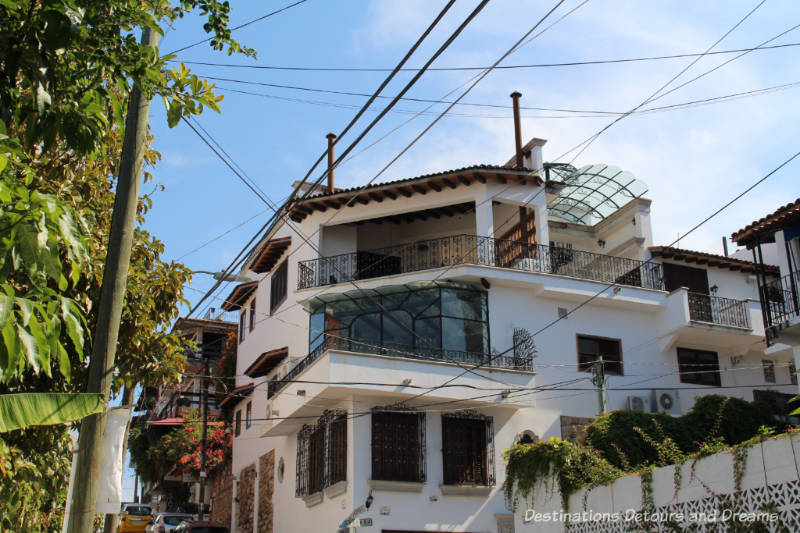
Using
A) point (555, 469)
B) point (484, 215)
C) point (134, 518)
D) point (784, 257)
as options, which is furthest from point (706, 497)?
point (134, 518)

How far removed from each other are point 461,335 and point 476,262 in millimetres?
2696

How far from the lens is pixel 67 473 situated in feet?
33.2

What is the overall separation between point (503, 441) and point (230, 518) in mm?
14657

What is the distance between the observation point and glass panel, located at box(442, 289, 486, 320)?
2575cm

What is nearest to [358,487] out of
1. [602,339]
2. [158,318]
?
[602,339]

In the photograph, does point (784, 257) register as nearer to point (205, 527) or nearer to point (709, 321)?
point (709, 321)

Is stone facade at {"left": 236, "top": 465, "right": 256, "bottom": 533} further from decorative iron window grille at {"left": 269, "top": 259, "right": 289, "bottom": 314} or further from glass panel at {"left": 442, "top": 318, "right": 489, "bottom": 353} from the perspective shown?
glass panel at {"left": 442, "top": 318, "right": 489, "bottom": 353}

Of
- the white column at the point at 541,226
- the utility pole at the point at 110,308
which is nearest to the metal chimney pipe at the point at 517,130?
the white column at the point at 541,226

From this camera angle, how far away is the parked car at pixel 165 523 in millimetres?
31328

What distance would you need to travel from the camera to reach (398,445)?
78.5 ft

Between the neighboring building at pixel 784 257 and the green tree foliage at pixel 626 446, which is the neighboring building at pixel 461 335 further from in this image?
the neighboring building at pixel 784 257

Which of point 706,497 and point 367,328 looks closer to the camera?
point 706,497

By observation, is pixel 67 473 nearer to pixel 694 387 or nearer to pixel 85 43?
pixel 85 43

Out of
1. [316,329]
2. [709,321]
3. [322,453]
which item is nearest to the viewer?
[322,453]
